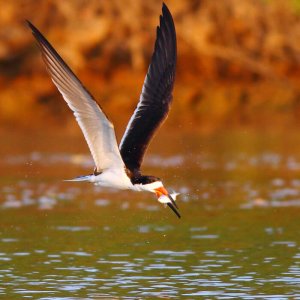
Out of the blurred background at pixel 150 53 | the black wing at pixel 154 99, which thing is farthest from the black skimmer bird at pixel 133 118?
the blurred background at pixel 150 53

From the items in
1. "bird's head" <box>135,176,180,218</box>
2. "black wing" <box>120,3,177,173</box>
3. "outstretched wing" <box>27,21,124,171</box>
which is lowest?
"bird's head" <box>135,176,180,218</box>

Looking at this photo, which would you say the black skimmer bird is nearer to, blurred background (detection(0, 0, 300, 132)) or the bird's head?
the bird's head

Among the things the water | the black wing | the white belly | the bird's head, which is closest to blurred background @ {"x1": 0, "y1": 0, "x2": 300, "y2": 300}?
the water

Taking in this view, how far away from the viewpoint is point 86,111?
11227 millimetres

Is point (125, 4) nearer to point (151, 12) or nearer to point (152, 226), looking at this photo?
point (151, 12)

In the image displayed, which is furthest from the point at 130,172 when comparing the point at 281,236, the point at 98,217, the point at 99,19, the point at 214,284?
the point at 99,19

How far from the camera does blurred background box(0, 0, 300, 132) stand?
32719mm

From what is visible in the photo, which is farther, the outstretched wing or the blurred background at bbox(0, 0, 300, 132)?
the blurred background at bbox(0, 0, 300, 132)

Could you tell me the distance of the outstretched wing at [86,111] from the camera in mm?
10906

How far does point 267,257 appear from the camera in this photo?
12641mm

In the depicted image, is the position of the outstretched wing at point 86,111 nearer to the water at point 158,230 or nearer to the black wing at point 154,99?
the black wing at point 154,99

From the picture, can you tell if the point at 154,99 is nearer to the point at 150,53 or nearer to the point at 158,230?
the point at 158,230

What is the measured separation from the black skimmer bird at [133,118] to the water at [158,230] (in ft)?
2.85

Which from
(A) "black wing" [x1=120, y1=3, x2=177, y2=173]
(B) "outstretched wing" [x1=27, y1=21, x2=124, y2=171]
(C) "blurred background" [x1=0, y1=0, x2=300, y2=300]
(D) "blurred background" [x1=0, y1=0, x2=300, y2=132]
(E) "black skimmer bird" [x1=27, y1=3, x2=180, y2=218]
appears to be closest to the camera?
(B) "outstretched wing" [x1=27, y1=21, x2=124, y2=171]
